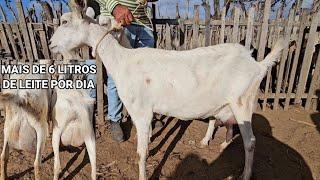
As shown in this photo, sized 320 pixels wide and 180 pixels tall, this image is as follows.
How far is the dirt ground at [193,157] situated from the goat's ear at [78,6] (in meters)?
2.14

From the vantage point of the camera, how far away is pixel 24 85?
367cm

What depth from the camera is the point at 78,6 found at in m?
3.59

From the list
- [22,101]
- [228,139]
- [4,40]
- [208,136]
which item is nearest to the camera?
[22,101]

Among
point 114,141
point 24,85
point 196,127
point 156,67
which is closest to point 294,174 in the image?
point 196,127

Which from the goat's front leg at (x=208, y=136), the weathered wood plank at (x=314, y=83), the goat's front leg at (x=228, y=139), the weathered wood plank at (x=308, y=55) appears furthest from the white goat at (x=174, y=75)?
the weathered wood plank at (x=314, y=83)

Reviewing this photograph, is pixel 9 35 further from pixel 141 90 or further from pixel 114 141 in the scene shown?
pixel 141 90

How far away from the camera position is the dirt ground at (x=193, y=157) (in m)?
4.20

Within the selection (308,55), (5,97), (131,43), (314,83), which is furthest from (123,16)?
(314,83)

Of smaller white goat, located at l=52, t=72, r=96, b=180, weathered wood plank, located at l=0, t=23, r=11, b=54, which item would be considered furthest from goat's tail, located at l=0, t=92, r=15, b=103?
weathered wood plank, located at l=0, t=23, r=11, b=54

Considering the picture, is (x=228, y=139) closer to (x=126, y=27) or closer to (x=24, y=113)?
(x=126, y=27)

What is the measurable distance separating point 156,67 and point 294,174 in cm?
242

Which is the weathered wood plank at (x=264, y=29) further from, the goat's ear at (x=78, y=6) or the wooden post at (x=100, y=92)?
the goat's ear at (x=78, y=6)

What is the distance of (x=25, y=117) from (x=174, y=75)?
6.04 ft

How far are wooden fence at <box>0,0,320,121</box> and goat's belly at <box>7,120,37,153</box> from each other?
180 cm
